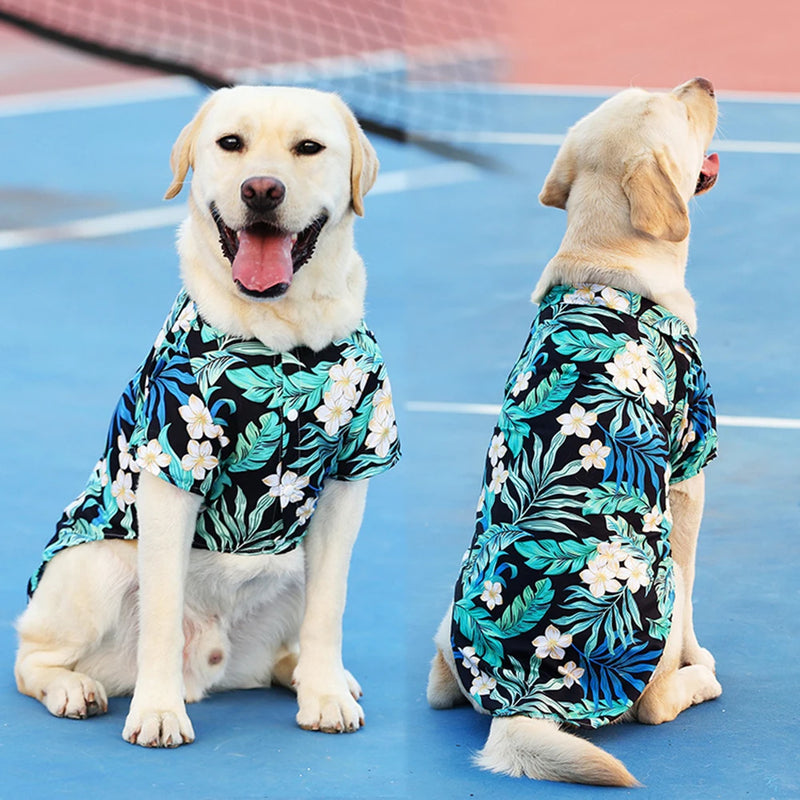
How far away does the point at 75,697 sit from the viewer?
3.72 m

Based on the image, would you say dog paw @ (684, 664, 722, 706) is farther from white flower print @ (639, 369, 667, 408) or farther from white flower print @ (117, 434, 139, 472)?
white flower print @ (117, 434, 139, 472)

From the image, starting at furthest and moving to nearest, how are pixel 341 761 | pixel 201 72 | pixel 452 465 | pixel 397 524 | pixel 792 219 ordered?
pixel 201 72, pixel 792 219, pixel 452 465, pixel 397 524, pixel 341 761

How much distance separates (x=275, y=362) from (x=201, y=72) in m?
6.21

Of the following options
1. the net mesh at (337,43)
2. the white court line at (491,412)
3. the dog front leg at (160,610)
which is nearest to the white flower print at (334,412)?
the dog front leg at (160,610)

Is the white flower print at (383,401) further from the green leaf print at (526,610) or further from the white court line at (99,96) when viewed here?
the white court line at (99,96)

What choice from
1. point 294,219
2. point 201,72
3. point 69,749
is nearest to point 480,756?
point 69,749

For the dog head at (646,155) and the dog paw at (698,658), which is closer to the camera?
the dog head at (646,155)

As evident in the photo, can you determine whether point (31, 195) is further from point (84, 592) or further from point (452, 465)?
point (84, 592)

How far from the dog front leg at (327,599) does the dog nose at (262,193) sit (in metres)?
0.70

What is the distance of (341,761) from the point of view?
11.6 ft

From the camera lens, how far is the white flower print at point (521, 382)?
12.0 feet

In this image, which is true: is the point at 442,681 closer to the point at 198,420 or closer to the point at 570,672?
the point at 570,672

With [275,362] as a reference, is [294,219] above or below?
above

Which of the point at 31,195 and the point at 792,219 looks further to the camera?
the point at 31,195
